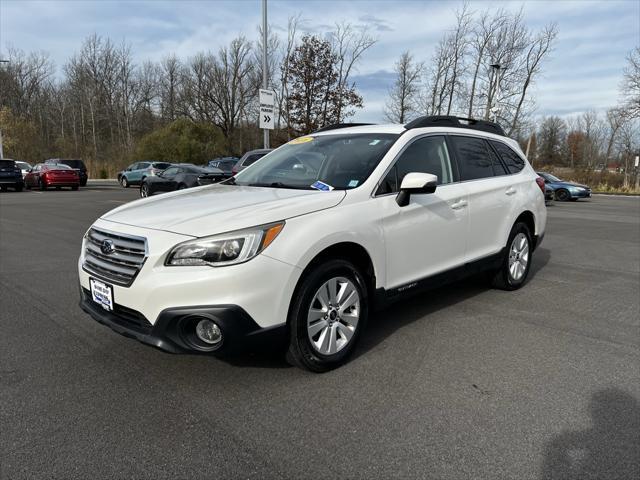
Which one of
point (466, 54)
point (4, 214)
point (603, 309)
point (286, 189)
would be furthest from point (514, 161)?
point (466, 54)

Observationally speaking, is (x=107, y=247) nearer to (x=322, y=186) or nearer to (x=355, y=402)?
(x=322, y=186)

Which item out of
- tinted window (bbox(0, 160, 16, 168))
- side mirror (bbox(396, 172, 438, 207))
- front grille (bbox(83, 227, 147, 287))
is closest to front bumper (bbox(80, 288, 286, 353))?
→ front grille (bbox(83, 227, 147, 287))

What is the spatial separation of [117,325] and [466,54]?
3962 centimetres

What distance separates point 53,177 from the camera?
25797 mm

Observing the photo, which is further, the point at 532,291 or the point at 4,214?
the point at 4,214

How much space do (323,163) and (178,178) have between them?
15.1 metres

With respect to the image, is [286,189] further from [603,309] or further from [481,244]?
[603,309]

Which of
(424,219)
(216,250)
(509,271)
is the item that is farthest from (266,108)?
(216,250)

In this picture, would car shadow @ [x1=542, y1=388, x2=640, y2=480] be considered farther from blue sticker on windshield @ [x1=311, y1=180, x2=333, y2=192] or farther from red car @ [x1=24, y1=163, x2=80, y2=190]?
red car @ [x1=24, y1=163, x2=80, y2=190]

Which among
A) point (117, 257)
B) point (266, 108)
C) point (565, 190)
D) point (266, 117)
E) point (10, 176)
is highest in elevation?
point (266, 108)

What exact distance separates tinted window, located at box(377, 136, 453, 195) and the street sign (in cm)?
985

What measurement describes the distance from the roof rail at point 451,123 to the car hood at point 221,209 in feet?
4.23

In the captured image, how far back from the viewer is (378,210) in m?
3.64

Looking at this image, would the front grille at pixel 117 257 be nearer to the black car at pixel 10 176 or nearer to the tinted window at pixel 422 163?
the tinted window at pixel 422 163
